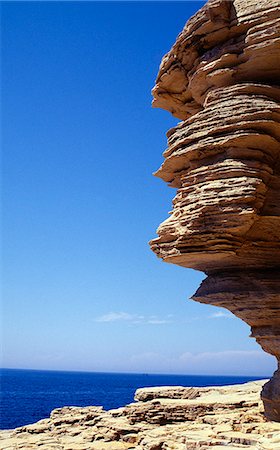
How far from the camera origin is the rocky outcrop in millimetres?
19562

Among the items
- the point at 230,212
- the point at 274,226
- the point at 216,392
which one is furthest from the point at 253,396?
the point at 230,212

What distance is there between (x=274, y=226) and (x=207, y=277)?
14.7 ft

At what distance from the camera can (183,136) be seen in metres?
22.2

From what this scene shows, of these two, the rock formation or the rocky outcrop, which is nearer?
the rocky outcrop

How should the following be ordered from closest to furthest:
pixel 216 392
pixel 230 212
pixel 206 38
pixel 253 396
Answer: pixel 230 212, pixel 206 38, pixel 253 396, pixel 216 392

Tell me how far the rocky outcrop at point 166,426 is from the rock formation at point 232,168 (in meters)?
2.78

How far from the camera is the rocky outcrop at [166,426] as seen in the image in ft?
64.2

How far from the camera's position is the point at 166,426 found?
83.3ft

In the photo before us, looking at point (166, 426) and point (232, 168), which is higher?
point (232, 168)

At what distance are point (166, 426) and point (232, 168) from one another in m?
13.6

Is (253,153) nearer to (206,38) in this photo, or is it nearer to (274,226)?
(274,226)

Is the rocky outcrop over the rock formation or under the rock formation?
under

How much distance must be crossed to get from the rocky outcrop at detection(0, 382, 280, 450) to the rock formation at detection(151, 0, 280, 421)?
2781mm

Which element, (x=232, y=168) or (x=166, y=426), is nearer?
(x=232, y=168)
